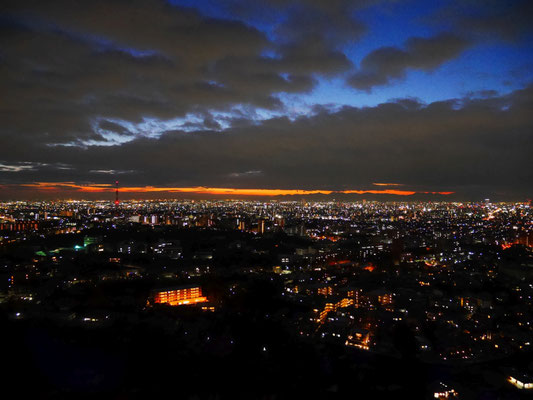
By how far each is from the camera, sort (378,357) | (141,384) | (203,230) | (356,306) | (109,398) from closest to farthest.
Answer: (109,398), (141,384), (378,357), (356,306), (203,230)

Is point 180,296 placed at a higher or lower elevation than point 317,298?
lower

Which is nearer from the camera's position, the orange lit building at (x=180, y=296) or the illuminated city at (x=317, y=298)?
the illuminated city at (x=317, y=298)

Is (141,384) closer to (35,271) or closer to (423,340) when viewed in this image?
(423,340)

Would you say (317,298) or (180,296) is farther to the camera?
(180,296)

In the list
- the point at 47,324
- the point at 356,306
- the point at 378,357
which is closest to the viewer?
the point at 378,357

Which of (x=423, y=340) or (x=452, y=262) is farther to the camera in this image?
(x=452, y=262)

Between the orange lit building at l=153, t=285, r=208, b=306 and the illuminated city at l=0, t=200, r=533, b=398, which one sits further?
the orange lit building at l=153, t=285, r=208, b=306

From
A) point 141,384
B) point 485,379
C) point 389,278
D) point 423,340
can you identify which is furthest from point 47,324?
point 389,278
